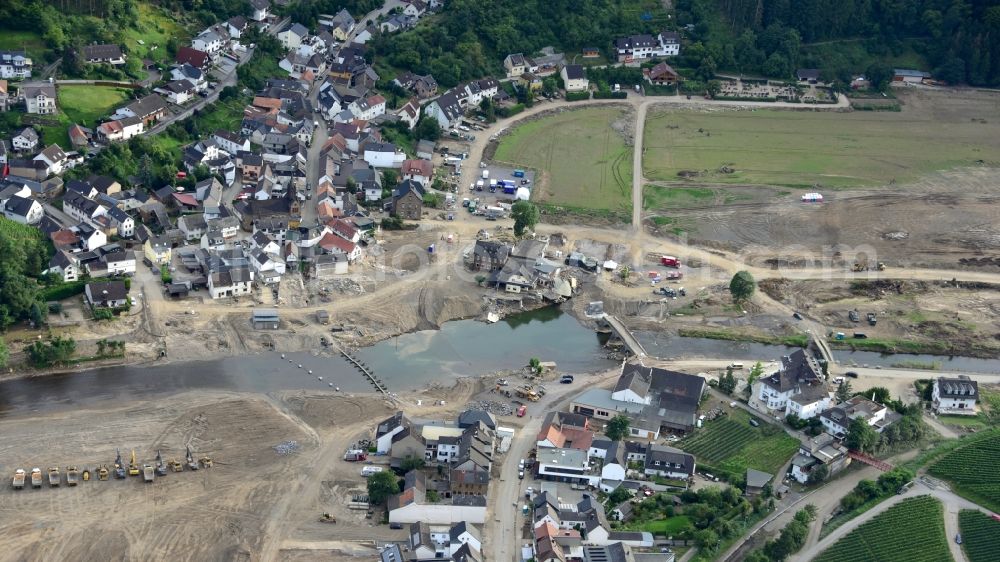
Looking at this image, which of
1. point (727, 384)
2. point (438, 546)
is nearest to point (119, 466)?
point (438, 546)

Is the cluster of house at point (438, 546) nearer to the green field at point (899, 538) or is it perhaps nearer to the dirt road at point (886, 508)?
the dirt road at point (886, 508)

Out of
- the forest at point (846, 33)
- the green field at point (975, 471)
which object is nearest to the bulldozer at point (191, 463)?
the green field at point (975, 471)

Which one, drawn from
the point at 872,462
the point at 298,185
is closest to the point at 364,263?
the point at 298,185

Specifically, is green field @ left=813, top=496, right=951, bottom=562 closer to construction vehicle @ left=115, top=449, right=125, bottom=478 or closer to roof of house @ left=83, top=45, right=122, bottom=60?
construction vehicle @ left=115, top=449, right=125, bottom=478

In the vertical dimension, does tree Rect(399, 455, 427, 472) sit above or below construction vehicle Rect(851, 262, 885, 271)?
below

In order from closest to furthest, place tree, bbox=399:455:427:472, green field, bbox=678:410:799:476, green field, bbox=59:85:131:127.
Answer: tree, bbox=399:455:427:472, green field, bbox=678:410:799:476, green field, bbox=59:85:131:127

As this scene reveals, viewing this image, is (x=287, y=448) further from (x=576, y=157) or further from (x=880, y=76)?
(x=880, y=76)

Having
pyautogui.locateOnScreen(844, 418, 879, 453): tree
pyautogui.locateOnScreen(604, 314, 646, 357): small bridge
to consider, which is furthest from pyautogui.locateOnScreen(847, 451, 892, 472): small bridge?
pyautogui.locateOnScreen(604, 314, 646, 357): small bridge
